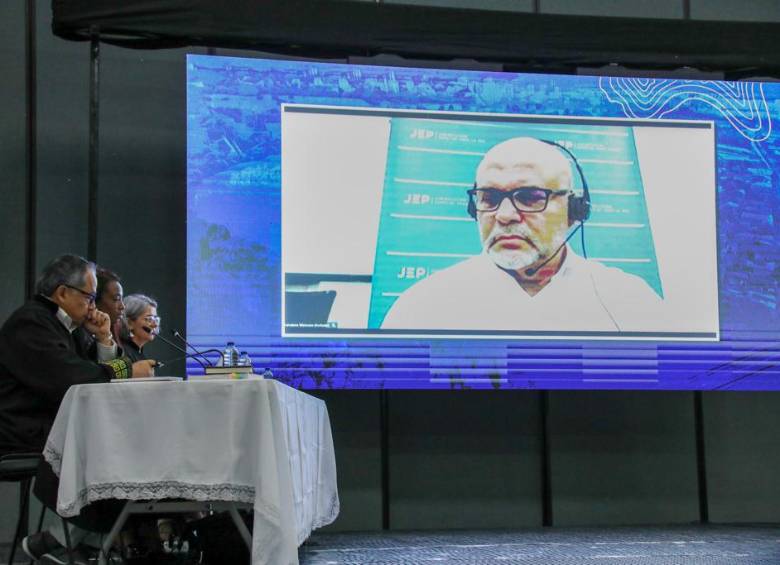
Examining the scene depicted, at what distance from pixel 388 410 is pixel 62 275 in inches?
92.4

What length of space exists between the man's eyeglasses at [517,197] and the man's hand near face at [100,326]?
7.15 feet

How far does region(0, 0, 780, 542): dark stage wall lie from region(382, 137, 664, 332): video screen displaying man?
57 centimetres

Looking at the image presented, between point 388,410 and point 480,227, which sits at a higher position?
point 480,227

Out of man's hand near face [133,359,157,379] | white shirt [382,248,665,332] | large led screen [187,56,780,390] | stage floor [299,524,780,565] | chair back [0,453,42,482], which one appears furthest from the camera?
white shirt [382,248,665,332]

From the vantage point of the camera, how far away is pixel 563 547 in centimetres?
416

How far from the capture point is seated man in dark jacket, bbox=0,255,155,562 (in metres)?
3.12

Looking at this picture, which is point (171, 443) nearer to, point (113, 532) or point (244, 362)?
point (113, 532)

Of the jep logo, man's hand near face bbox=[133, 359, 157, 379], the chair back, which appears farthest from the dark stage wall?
the chair back

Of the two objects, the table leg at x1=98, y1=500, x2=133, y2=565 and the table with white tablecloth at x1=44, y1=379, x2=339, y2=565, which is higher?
the table with white tablecloth at x1=44, y1=379, x2=339, y2=565

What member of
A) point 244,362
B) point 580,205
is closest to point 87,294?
point 244,362

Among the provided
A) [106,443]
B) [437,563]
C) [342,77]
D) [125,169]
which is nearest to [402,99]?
[342,77]

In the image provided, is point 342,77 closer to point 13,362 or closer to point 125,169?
point 125,169

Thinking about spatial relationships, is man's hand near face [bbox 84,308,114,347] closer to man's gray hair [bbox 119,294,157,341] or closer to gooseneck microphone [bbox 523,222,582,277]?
man's gray hair [bbox 119,294,157,341]

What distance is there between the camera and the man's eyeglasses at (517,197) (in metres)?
5.14
